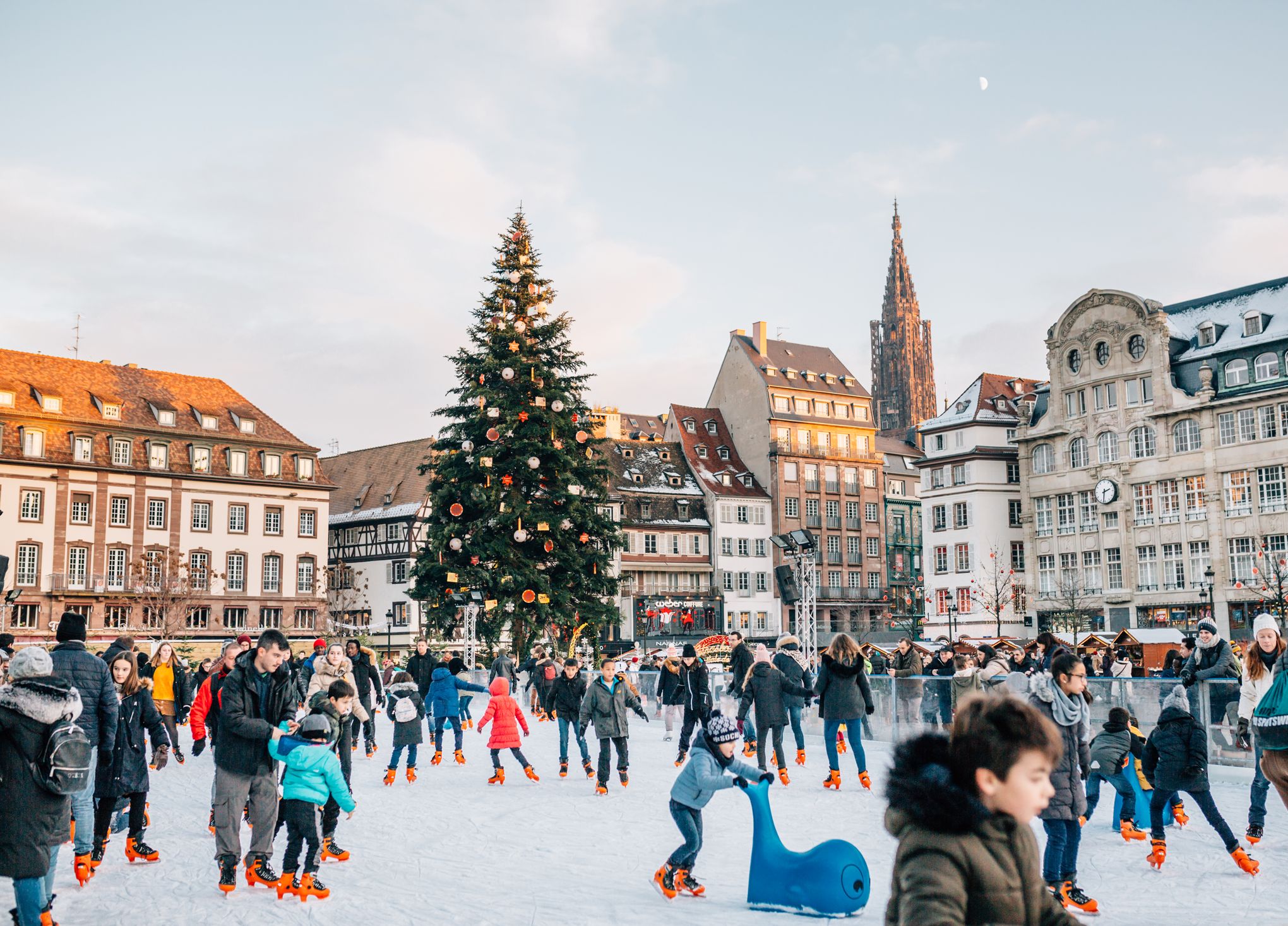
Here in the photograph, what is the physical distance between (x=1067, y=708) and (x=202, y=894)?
6.13 metres

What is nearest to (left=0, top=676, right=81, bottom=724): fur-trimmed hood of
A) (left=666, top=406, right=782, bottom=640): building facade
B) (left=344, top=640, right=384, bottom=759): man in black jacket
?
(left=344, top=640, right=384, bottom=759): man in black jacket

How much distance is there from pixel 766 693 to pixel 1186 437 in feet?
155

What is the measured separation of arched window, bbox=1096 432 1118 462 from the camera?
58.6 metres

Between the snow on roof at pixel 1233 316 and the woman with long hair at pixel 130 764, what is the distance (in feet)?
175

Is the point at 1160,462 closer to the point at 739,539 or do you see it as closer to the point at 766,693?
the point at 739,539

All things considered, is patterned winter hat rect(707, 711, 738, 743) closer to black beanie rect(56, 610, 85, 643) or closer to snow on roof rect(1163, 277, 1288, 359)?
black beanie rect(56, 610, 85, 643)

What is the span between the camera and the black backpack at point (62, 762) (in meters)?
6.10

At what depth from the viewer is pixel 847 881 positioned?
7.88 metres

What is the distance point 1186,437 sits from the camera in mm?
56062

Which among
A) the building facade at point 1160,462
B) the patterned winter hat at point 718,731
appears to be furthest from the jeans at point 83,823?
the building facade at point 1160,462

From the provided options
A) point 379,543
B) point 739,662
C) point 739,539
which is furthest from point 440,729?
point 739,539

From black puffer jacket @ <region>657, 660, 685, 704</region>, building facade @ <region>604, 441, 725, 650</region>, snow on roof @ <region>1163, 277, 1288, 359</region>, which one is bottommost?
black puffer jacket @ <region>657, 660, 685, 704</region>

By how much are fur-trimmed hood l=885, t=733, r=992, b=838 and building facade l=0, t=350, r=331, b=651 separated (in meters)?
55.0

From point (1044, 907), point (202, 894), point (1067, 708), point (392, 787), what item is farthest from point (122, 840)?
point (1044, 907)
